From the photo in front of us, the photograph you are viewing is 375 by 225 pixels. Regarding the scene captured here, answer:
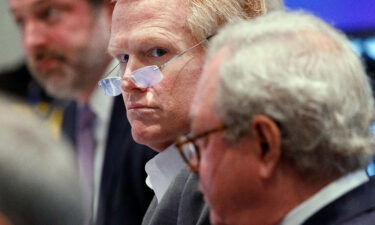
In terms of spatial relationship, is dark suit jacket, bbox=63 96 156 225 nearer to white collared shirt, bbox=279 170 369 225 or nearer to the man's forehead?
the man's forehead

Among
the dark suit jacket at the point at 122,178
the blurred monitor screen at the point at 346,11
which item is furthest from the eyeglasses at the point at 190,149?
the blurred monitor screen at the point at 346,11

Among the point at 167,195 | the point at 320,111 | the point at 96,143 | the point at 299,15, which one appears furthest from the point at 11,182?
the point at 96,143

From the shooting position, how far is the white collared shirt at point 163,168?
2.14 metres

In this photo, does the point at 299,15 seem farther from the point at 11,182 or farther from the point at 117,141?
the point at 117,141

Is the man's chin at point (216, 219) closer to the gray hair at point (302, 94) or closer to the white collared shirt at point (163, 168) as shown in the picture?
the gray hair at point (302, 94)

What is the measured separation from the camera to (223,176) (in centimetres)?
160

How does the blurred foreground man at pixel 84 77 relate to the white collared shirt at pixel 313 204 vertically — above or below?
below

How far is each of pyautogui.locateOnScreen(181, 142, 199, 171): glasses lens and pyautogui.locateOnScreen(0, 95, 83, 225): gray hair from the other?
0.30 m

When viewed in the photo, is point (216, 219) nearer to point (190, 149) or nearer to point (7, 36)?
point (190, 149)

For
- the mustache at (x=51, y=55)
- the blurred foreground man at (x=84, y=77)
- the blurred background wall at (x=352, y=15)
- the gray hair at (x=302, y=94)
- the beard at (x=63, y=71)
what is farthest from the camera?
the mustache at (x=51, y=55)

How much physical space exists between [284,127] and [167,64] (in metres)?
0.58

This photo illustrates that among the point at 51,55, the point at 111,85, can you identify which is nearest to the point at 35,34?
the point at 51,55

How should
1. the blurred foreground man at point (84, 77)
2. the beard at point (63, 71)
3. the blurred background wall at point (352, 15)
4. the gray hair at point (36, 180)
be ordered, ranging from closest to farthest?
the gray hair at point (36, 180)
the blurred foreground man at point (84, 77)
the blurred background wall at point (352, 15)
the beard at point (63, 71)

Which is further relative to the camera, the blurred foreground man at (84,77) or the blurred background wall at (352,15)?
the blurred background wall at (352,15)
